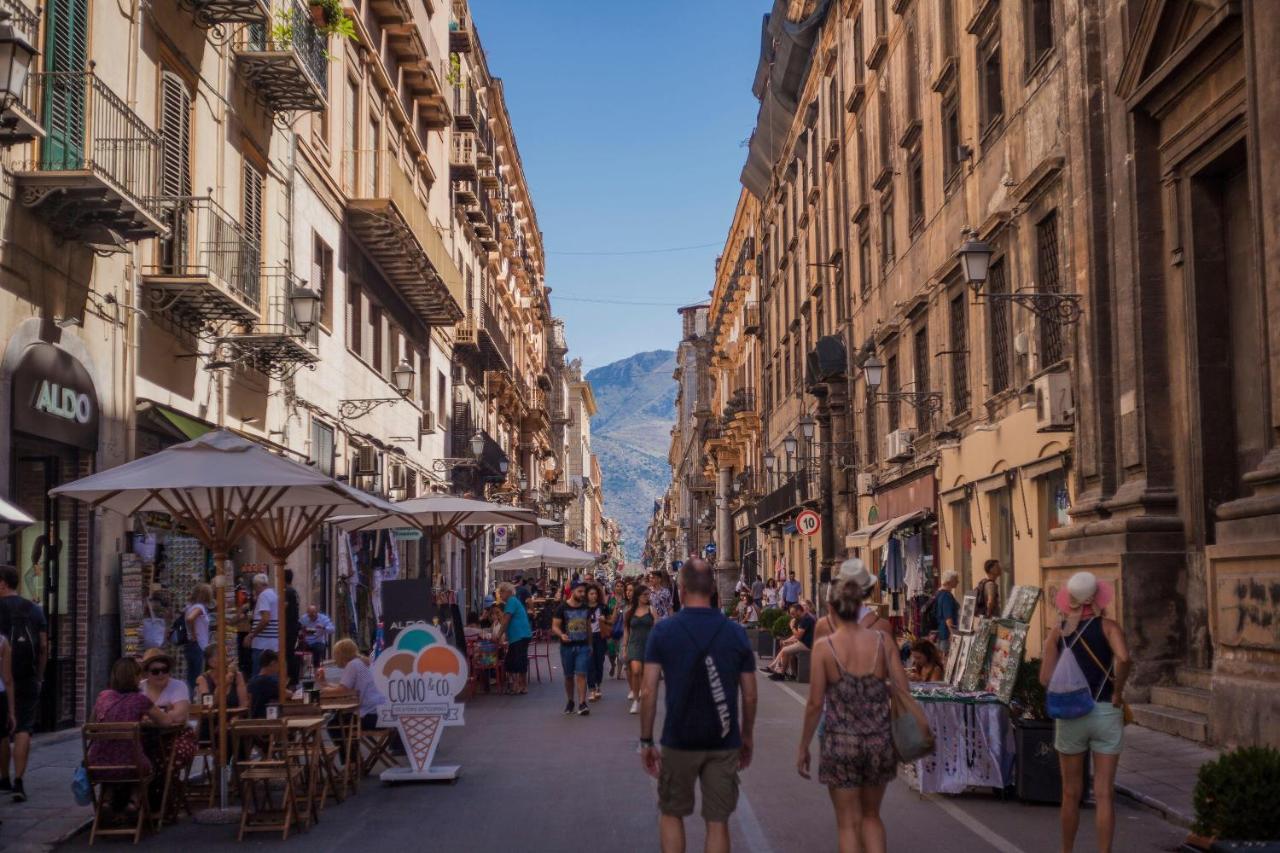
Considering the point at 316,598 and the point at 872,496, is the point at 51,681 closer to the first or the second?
the point at 316,598

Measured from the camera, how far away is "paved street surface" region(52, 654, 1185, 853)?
923 cm

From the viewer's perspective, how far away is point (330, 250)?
2748 cm

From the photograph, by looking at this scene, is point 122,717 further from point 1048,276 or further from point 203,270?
point 1048,276

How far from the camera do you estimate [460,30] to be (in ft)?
149

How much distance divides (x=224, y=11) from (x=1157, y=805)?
14.9 metres

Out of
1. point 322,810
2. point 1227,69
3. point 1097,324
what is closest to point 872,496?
point 1097,324

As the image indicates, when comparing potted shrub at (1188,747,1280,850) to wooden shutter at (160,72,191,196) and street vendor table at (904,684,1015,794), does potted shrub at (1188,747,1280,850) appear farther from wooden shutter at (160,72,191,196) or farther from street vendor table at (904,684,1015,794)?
wooden shutter at (160,72,191,196)

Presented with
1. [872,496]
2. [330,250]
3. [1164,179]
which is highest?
[330,250]

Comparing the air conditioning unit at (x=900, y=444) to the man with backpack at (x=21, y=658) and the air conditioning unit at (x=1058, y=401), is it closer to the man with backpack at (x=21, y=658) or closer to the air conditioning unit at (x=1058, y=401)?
the air conditioning unit at (x=1058, y=401)

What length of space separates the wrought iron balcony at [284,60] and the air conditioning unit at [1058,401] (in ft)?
38.1

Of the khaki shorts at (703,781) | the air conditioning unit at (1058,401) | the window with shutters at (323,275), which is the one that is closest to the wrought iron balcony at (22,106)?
the khaki shorts at (703,781)

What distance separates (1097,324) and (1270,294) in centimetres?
426

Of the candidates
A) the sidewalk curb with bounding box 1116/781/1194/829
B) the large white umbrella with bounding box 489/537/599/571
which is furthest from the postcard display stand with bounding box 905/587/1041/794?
the large white umbrella with bounding box 489/537/599/571

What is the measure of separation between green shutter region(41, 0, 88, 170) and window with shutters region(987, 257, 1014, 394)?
39.9 ft
